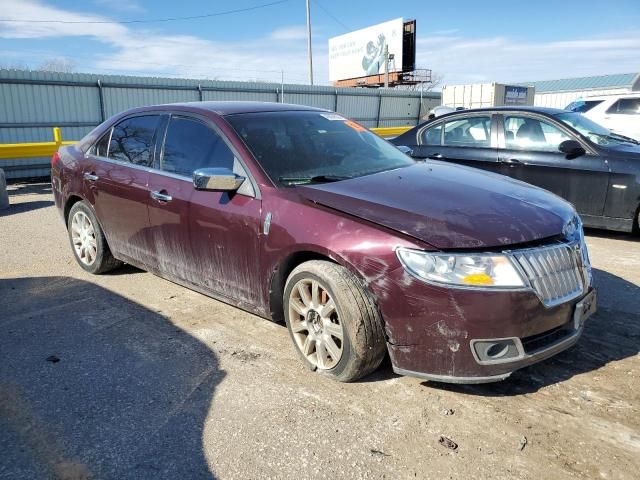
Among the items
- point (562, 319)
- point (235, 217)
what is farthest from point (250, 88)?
point (562, 319)

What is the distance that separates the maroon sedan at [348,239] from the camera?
258cm

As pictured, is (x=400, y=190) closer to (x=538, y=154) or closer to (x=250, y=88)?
(x=538, y=154)

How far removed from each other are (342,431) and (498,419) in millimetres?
811

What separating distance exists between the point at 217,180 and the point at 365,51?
146ft

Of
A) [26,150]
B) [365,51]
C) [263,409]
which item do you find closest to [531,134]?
[263,409]

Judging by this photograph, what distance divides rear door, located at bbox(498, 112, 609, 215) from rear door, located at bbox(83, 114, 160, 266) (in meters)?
4.48

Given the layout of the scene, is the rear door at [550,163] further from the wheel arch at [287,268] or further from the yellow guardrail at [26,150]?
the yellow guardrail at [26,150]

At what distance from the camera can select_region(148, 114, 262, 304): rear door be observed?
341 cm

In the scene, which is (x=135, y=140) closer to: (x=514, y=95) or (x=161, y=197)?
(x=161, y=197)

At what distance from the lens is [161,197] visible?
3.97 m

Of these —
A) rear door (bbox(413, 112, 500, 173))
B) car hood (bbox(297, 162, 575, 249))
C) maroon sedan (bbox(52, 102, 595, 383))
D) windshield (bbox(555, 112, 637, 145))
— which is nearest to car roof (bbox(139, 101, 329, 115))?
maroon sedan (bbox(52, 102, 595, 383))

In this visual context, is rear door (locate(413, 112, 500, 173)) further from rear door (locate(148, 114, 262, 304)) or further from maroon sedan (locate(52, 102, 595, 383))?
rear door (locate(148, 114, 262, 304))

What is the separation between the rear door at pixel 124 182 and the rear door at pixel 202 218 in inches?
7.7

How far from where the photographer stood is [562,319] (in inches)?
108
